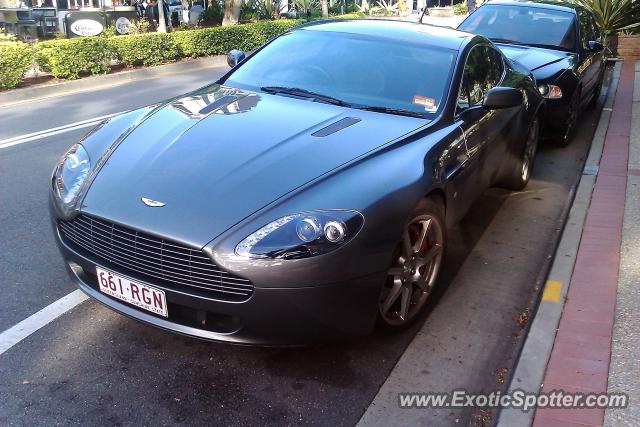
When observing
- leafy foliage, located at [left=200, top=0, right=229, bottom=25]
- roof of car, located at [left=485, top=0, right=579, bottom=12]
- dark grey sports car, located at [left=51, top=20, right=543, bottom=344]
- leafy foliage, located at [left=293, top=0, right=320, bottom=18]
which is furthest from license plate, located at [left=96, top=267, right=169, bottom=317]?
leafy foliage, located at [left=293, top=0, right=320, bottom=18]

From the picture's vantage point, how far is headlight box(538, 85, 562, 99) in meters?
6.69

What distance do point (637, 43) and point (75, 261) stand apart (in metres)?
15.9

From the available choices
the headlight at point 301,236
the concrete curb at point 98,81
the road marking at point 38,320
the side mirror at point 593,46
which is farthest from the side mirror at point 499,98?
the concrete curb at point 98,81

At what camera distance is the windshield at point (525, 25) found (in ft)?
25.8

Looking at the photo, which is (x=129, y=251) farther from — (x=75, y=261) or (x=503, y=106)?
(x=503, y=106)

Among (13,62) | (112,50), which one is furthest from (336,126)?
(112,50)

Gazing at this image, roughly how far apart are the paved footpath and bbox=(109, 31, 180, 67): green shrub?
10.8 meters

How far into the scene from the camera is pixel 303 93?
13.1 feet

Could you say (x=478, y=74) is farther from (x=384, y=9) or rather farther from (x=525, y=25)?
(x=384, y=9)

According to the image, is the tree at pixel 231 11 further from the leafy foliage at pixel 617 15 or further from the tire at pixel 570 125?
the tire at pixel 570 125

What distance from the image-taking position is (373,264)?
2.79 metres

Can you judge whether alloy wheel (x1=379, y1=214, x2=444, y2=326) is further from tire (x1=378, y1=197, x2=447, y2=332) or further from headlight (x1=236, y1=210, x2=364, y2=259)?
headlight (x1=236, y1=210, x2=364, y2=259)

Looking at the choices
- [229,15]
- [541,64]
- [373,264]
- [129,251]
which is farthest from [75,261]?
[229,15]

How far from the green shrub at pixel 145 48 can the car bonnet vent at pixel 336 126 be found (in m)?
10.8
